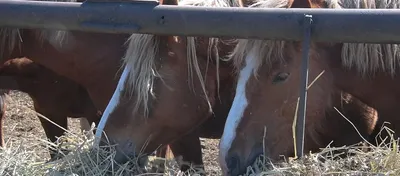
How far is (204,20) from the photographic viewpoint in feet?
7.63

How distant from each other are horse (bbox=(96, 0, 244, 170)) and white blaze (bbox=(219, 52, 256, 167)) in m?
0.37

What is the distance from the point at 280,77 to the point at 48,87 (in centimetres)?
243

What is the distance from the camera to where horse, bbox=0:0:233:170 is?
154 inches

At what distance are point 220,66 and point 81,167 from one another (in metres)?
0.96

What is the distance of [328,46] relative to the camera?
2908mm

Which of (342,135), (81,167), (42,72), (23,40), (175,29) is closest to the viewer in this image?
(175,29)

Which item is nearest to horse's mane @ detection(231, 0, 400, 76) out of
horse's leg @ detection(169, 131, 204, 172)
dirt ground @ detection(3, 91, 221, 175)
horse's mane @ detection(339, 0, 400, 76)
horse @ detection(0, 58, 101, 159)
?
horse's mane @ detection(339, 0, 400, 76)

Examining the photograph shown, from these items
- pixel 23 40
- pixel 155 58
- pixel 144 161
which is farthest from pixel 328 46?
pixel 23 40

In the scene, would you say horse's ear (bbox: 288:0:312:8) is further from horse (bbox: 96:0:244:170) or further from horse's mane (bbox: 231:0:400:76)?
horse (bbox: 96:0:244:170)

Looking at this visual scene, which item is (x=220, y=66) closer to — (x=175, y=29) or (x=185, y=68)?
(x=185, y=68)

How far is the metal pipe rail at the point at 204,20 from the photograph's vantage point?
2.17 meters

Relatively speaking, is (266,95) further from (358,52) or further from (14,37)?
(14,37)

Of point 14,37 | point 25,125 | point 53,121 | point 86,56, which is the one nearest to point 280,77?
point 86,56

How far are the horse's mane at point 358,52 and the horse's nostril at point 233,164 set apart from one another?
0.39 metres
